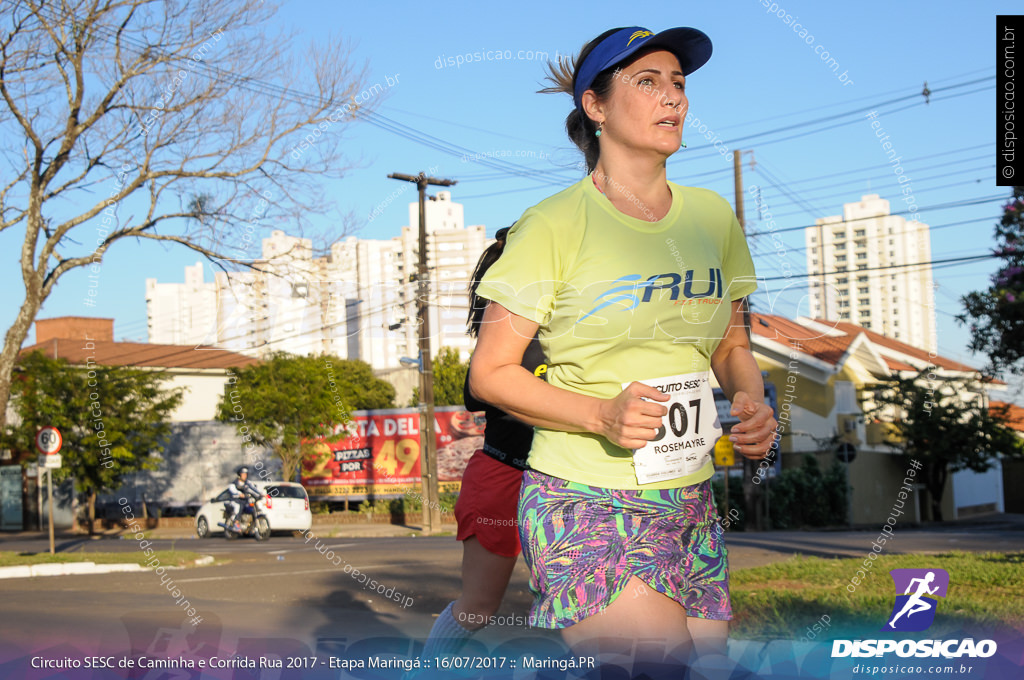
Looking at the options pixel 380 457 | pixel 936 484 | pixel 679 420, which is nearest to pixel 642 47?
pixel 679 420

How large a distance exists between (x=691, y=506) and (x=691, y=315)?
0.45 m

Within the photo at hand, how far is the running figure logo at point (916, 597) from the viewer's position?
5.91 metres

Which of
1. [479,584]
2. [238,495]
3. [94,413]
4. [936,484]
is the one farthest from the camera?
[936,484]

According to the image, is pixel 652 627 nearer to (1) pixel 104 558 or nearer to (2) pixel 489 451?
(2) pixel 489 451

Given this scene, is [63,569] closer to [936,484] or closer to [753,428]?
[753,428]

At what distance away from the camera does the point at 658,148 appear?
2412mm

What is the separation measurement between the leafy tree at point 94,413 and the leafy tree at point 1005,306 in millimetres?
21821

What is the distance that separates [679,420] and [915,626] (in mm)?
A: 4342

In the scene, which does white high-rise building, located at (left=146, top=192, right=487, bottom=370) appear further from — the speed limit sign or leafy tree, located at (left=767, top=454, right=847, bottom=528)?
leafy tree, located at (left=767, top=454, right=847, bottom=528)

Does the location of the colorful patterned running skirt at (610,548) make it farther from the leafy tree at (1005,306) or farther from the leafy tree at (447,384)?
the leafy tree at (447,384)

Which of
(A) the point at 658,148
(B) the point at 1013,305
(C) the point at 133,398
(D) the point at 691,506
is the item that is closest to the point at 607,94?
(A) the point at 658,148

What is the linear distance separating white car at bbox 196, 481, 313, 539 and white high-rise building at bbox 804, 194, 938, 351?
520 inches
